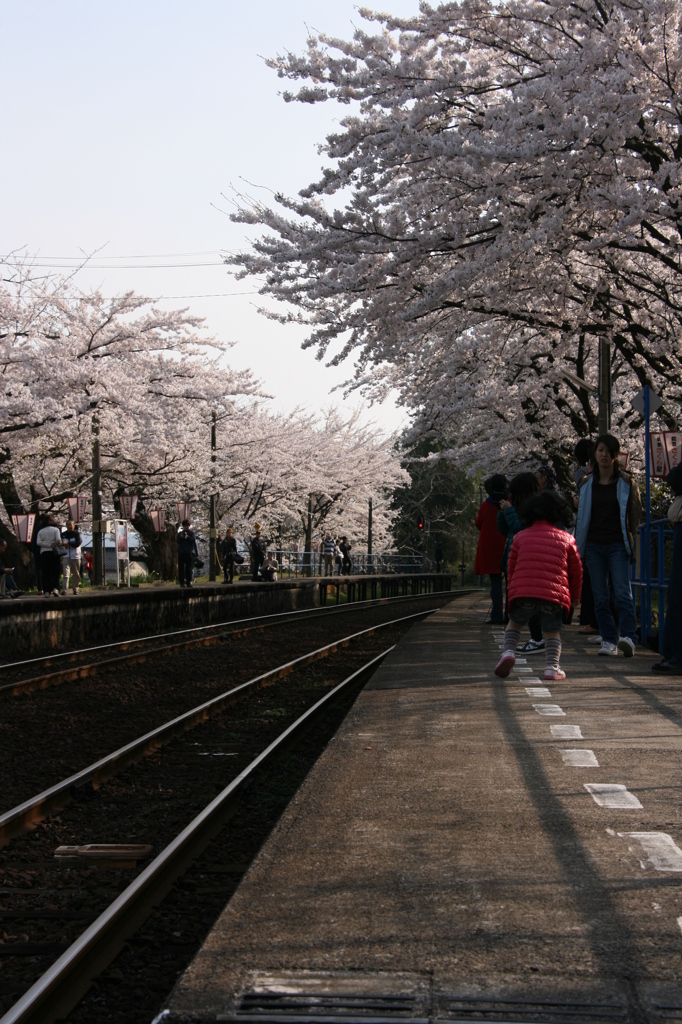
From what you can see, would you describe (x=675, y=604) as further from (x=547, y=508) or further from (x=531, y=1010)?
(x=531, y=1010)

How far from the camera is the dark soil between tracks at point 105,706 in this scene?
725 cm

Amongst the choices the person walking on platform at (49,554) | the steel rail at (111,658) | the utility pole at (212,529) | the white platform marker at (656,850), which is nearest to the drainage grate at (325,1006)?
the white platform marker at (656,850)

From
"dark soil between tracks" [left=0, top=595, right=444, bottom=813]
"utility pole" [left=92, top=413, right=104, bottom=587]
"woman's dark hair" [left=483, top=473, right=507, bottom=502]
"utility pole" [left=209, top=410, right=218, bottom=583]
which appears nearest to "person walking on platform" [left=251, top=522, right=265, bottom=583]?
"utility pole" [left=209, top=410, right=218, bottom=583]

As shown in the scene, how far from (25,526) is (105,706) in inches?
883

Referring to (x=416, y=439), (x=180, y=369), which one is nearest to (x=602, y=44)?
(x=416, y=439)

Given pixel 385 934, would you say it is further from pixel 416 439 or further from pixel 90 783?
pixel 416 439

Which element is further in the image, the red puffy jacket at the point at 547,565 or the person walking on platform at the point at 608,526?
the person walking on platform at the point at 608,526

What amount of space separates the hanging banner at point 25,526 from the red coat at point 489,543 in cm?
2015

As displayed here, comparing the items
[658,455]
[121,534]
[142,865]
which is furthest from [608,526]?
[121,534]

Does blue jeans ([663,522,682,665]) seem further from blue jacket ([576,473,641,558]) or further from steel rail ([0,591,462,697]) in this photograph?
steel rail ([0,591,462,697])

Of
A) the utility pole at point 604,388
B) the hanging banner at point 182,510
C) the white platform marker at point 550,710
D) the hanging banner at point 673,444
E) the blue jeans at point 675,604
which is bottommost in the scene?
the white platform marker at point 550,710

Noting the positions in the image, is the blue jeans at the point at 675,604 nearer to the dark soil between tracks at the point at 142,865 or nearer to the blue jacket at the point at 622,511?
the blue jacket at the point at 622,511

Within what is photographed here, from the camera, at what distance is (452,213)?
45.6 ft

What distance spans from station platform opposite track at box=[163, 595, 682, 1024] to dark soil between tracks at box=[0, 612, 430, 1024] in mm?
382
